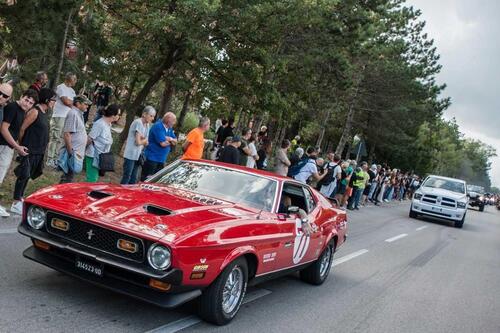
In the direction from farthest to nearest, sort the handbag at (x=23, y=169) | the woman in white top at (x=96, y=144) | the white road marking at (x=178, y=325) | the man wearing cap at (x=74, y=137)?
the woman in white top at (x=96, y=144)
the man wearing cap at (x=74, y=137)
the handbag at (x=23, y=169)
the white road marking at (x=178, y=325)

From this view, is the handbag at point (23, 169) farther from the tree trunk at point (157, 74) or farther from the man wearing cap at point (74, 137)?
the tree trunk at point (157, 74)

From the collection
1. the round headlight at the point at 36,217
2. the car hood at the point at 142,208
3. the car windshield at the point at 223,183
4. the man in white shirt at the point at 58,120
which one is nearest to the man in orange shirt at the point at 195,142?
the man in white shirt at the point at 58,120

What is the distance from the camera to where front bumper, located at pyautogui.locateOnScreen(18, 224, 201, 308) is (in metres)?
4.27

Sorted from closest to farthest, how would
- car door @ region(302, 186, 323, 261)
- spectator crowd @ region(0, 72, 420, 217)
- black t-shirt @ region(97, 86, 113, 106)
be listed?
car door @ region(302, 186, 323, 261)
spectator crowd @ region(0, 72, 420, 217)
black t-shirt @ region(97, 86, 113, 106)

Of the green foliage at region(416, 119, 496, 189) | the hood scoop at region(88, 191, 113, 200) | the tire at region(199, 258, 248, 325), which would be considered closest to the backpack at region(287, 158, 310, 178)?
the tire at region(199, 258, 248, 325)

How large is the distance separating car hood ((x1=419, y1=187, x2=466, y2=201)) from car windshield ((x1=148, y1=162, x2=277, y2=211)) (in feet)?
52.7

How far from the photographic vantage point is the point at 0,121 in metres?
6.99

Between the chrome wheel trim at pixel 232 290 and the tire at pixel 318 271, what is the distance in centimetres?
231

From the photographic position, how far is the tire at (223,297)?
4.70m

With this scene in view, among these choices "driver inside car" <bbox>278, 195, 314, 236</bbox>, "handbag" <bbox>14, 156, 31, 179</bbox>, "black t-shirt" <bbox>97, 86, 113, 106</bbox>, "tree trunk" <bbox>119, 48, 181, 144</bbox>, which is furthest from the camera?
"black t-shirt" <bbox>97, 86, 113, 106</bbox>

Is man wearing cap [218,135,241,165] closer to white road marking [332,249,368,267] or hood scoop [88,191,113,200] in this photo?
white road marking [332,249,368,267]

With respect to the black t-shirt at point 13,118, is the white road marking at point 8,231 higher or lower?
lower

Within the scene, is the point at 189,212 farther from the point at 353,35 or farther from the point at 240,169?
the point at 353,35

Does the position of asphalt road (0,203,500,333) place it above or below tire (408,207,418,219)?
below
